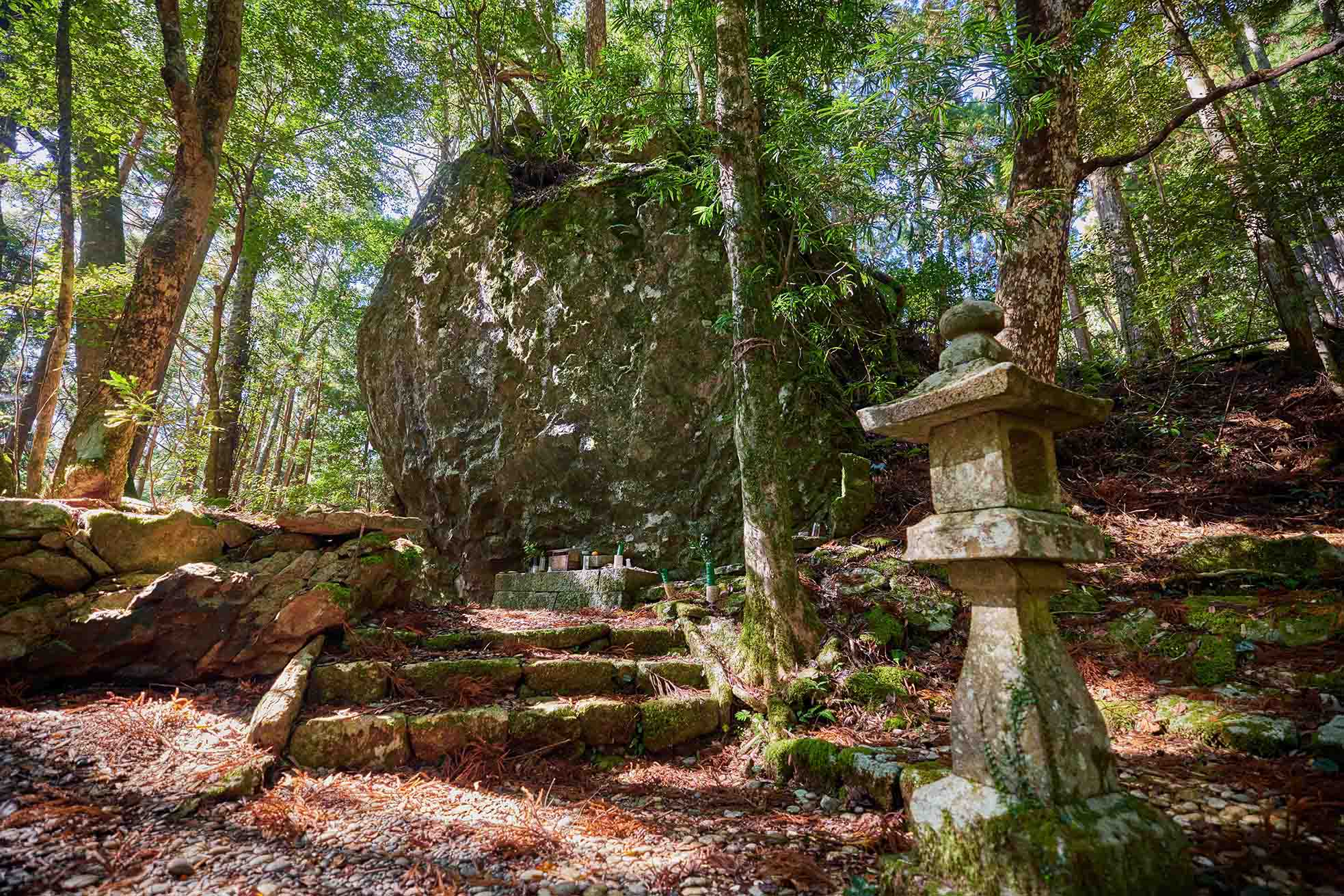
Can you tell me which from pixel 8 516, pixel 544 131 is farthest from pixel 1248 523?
pixel 544 131

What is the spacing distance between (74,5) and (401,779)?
1046 centimetres

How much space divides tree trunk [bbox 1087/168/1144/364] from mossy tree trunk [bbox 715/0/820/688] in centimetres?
645

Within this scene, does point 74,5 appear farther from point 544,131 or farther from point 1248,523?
point 1248,523

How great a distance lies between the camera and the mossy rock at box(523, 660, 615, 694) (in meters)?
3.98

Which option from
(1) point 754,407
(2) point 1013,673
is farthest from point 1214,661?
(1) point 754,407

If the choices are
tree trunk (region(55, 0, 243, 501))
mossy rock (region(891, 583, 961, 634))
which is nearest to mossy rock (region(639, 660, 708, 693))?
mossy rock (region(891, 583, 961, 634))

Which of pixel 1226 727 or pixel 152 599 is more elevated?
pixel 152 599

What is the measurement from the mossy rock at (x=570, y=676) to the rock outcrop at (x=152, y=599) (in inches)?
60.6

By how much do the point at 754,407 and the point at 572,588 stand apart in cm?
346

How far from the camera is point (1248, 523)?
16.1ft

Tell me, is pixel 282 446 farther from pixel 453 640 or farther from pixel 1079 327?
pixel 1079 327

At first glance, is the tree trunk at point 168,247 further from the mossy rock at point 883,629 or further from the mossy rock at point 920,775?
the mossy rock at point 883,629

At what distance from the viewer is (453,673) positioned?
385 centimetres

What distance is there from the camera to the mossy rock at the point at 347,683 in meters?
3.53
